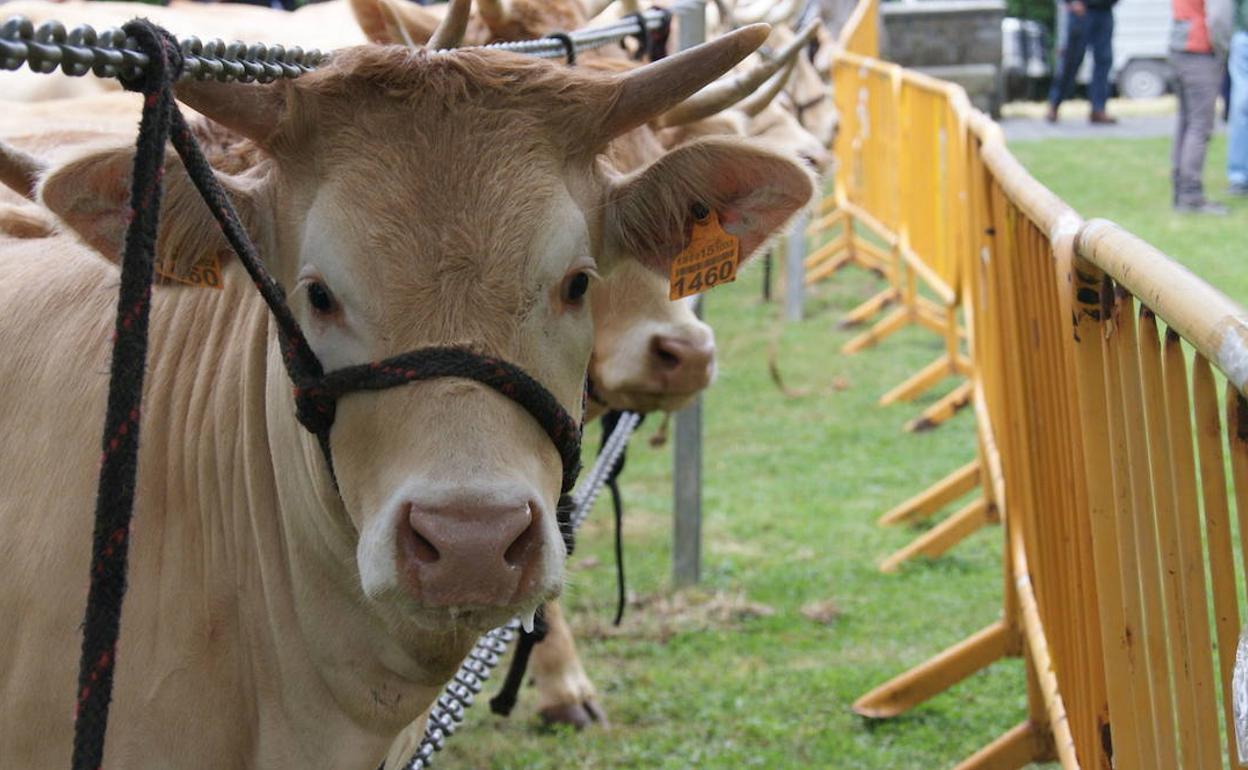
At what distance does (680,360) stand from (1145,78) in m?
27.8

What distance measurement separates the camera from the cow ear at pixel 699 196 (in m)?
2.77

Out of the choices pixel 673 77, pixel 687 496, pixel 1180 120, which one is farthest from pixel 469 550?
pixel 1180 120

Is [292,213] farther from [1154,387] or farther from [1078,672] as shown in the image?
[1078,672]

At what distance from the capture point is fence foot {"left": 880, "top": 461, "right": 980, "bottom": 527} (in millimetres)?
6949

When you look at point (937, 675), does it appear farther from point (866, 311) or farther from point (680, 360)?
point (866, 311)

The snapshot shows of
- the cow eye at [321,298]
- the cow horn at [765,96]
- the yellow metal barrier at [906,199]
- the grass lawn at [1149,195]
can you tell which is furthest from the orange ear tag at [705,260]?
the grass lawn at [1149,195]

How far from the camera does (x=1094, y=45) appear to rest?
2089 cm

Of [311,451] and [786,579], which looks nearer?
[311,451]

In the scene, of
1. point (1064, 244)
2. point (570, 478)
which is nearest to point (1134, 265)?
point (1064, 244)

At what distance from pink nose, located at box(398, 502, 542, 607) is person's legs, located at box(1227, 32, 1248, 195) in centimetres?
1359

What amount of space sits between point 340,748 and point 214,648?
304mm

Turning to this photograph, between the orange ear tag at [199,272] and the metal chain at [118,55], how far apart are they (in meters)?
0.32

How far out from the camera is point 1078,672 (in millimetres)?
3156

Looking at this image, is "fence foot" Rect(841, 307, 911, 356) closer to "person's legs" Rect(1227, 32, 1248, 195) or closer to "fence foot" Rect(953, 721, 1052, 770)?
"person's legs" Rect(1227, 32, 1248, 195)
